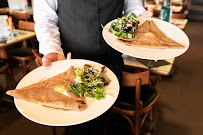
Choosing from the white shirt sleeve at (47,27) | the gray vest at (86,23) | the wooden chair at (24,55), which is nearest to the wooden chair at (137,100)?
the gray vest at (86,23)

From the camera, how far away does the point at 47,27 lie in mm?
1334

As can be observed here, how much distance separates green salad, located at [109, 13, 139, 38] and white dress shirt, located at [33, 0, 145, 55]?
403mm

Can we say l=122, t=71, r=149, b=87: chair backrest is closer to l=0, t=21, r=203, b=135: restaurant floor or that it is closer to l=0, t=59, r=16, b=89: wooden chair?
l=0, t=21, r=203, b=135: restaurant floor

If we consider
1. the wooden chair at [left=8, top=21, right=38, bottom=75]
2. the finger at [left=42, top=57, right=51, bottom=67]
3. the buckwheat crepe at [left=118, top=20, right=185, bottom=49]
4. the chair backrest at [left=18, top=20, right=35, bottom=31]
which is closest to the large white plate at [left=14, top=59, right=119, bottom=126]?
the finger at [left=42, top=57, right=51, bottom=67]

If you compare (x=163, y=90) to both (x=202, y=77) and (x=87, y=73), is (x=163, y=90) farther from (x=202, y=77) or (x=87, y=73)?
(x=87, y=73)

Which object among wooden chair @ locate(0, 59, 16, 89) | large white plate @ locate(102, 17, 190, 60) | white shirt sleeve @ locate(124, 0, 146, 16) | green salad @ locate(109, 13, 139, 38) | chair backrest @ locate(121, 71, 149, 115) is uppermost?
white shirt sleeve @ locate(124, 0, 146, 16)

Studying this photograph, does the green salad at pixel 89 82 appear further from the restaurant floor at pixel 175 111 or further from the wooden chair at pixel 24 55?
the wooden chair at pixel 24 55

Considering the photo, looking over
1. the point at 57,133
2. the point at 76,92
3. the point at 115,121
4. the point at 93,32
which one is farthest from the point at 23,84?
the point at 115,121

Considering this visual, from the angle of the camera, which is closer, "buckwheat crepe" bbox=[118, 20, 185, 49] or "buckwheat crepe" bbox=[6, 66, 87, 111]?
"buckwheat crepe" bbox=[6, 66, 87, 111]

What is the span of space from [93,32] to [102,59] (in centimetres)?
22

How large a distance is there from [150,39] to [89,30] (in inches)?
16.7

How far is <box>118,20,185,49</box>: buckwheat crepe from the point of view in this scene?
1.16m

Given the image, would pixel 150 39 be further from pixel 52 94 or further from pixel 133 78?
pixel 52 94

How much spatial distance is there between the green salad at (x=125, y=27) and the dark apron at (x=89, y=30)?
0.10 metres
